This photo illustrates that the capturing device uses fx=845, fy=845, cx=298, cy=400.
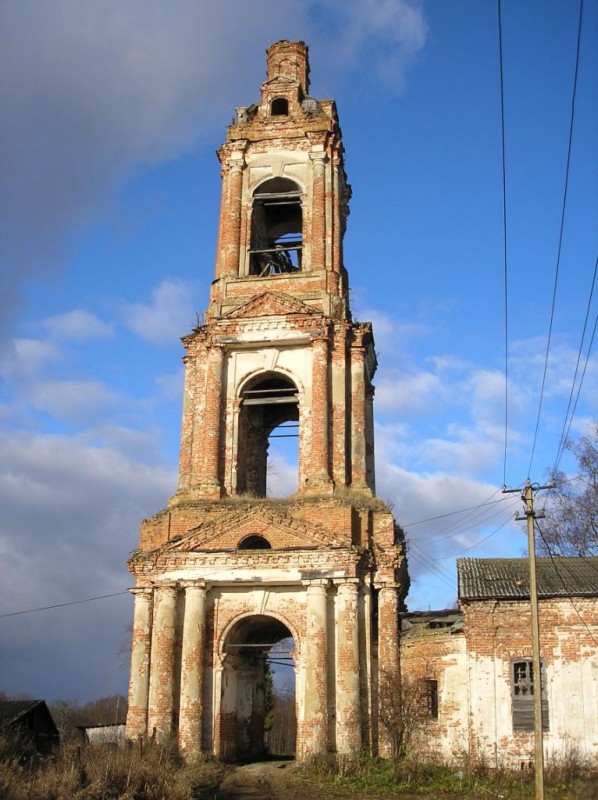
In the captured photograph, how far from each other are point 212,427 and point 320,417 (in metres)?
3.01

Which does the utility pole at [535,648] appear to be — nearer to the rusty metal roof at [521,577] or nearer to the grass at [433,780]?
the grass at [433,780]

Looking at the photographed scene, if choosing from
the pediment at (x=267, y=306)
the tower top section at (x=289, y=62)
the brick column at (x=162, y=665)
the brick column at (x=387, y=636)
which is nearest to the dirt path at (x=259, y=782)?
the brick column at (x=162, y=665)

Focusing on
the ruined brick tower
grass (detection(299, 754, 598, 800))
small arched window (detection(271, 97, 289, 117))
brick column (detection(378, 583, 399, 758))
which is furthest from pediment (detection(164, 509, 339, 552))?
small arched window (detection(271, 97, 289, 117))

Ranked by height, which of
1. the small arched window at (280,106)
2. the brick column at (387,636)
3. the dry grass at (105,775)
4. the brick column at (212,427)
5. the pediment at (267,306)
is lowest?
the dry grass at (105,775)

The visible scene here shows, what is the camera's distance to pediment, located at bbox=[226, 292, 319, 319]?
24203mm

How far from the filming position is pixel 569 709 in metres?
18.5

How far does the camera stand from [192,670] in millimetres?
19984

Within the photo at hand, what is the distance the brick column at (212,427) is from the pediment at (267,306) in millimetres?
1228

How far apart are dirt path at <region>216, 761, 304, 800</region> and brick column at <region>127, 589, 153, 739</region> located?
2.57 meters

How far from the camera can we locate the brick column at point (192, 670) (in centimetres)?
1944

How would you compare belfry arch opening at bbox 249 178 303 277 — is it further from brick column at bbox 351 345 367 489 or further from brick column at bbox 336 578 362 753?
brick column at bbox 336 578 362 753

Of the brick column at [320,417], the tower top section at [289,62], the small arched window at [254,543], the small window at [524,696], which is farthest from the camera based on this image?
the tower top section at [289,62]

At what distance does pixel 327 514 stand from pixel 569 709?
23.3 ft

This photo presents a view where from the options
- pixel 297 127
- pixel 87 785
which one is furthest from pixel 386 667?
pixel 297 127
